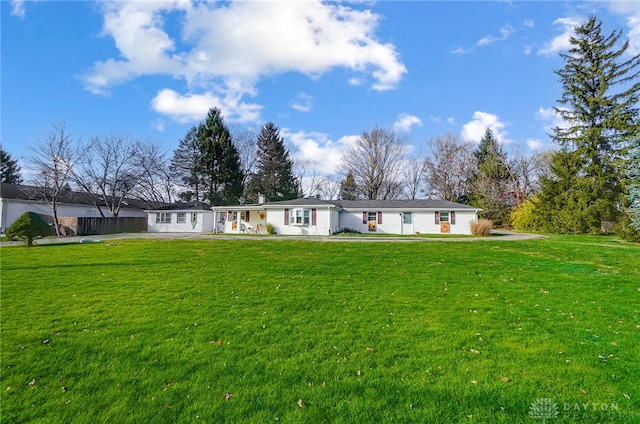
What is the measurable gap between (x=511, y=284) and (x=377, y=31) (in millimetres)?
11286

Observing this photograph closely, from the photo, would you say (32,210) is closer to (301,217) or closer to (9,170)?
(9,170)

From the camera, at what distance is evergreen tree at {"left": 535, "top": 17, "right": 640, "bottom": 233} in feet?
87.9

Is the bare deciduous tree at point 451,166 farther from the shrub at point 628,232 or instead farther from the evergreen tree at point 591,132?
the shrub at point 628,232

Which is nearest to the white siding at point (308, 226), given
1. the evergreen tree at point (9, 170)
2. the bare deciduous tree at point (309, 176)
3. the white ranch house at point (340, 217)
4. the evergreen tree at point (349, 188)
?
the white ranch house at point (340, 217)

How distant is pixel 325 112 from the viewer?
25.6 meters

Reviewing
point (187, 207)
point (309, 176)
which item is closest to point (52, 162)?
point (187, 207)

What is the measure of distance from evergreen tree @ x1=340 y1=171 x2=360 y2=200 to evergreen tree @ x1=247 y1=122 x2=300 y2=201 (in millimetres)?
7054

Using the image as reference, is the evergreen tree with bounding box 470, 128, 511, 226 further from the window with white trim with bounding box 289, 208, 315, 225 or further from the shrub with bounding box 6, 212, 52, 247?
the shrub with bounding box 6, 212, 52, 247

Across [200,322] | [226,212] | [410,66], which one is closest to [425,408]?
[200,322]

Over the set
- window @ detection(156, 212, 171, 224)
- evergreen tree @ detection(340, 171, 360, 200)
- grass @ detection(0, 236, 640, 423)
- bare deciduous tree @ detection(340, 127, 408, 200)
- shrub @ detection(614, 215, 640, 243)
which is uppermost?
bare deciduous tree @ detection(340, 127, 408, 200)

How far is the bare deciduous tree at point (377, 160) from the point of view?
43.7 metres

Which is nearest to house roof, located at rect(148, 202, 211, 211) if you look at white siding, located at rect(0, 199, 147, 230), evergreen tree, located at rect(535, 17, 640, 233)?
Result: white siding, located at rect(0, 199, 147, 230)

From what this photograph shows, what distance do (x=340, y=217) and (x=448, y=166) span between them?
21.1m

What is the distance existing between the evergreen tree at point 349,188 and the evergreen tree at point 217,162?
15166 millimetres
